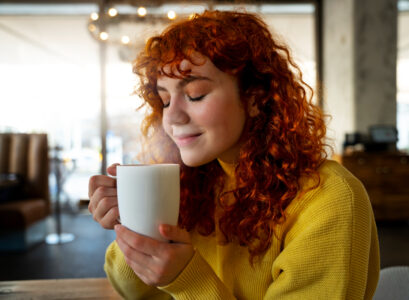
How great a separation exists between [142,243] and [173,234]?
0.17 ft

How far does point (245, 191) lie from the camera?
31.5 inches

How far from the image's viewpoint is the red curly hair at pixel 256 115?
71 centimetres

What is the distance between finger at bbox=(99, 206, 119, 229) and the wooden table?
16cm

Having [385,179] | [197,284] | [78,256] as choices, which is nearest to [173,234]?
[197,284]

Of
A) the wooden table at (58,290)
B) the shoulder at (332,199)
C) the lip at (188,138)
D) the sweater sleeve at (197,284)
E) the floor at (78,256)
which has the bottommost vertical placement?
the floor at (78,256)

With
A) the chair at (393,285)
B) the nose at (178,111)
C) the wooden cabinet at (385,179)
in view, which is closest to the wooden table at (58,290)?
the nose at (178,111)

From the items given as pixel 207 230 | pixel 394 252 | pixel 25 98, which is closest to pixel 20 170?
pixel 25 98

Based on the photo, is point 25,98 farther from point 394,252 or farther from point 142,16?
point 394,252

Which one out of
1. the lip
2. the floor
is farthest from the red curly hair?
the floor

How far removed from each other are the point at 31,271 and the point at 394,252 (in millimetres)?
3207

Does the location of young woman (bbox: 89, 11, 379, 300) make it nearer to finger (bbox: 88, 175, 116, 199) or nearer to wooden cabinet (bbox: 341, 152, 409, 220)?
finger (bbox: 88, 175, 116, 199)

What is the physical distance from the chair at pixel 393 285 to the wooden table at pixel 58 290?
591 millimetres

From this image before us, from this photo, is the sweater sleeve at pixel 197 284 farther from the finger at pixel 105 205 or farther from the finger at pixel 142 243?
the finger at pixel 105 205

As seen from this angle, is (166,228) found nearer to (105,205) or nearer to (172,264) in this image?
(172,264)
